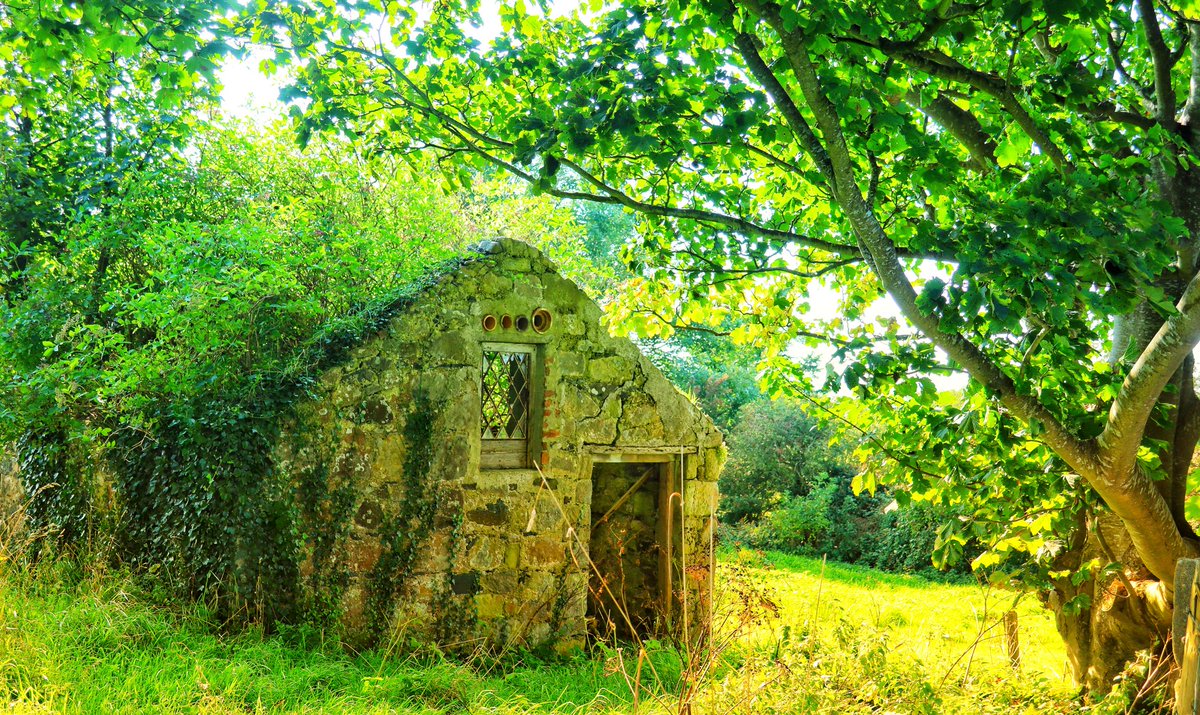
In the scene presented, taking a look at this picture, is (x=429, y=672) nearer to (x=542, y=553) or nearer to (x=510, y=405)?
(x=542, y=553)

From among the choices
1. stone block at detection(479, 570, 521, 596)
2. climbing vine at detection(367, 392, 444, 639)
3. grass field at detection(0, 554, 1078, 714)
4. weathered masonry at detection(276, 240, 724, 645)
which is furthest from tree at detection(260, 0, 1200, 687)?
stone block at detection(479, 570, 521, 596)

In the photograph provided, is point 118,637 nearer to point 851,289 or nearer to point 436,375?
point 436,375

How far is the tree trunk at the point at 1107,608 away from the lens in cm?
596

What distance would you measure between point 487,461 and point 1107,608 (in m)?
5.27

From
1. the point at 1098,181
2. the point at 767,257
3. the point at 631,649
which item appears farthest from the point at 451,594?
the point at 1098,181

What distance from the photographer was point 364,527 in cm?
798

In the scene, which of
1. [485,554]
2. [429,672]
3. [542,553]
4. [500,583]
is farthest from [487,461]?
[429,672]

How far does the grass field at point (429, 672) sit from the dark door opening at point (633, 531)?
764 millimetres

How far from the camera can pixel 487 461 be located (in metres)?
8.66

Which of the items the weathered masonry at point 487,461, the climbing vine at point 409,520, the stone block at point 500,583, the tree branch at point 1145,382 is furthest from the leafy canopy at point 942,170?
the stone block at point 500,583

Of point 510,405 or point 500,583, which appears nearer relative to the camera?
point 500,583

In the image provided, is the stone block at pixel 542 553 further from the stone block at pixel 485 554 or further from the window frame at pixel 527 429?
the window frame at pixel 527 429

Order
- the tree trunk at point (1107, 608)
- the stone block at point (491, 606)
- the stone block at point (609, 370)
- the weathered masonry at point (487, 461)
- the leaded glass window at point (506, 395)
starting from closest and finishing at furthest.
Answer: the tree trunk at point (1107, 608) → the weathered masonry at point (487, 461) → the stone block at point (491, 606) → the leaded glass window at point (506, 395) → the stone block at point (609, 370)

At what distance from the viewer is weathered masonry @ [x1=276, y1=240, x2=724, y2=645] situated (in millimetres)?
7918
